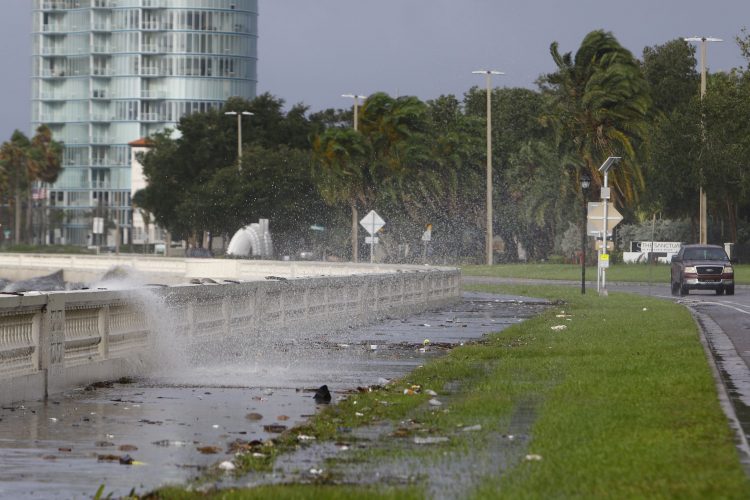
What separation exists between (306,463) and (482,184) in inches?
3894

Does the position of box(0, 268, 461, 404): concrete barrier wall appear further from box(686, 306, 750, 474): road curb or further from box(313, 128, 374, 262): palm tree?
box(313, 128, 374, 262): palm tree

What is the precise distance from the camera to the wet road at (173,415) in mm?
10359

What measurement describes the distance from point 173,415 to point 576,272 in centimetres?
6624

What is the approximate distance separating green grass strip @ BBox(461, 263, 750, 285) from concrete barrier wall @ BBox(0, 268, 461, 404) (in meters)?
41.8

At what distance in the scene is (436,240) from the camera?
109500 millimetres

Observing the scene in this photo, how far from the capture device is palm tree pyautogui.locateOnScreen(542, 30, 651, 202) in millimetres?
83250

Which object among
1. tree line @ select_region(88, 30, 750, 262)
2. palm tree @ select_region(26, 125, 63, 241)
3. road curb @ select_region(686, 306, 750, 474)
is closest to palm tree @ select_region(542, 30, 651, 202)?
tree line @ select_region(88, 30, 750, 262)

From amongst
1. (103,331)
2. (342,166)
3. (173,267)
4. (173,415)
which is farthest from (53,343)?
(342,166)

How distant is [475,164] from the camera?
109 meters

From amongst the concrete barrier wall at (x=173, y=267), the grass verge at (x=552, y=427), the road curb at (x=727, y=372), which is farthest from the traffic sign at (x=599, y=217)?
the grass verge at (x=552, y=427)

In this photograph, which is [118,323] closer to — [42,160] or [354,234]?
[354,234]

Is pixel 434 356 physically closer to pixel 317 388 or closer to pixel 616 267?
pixel 317 388

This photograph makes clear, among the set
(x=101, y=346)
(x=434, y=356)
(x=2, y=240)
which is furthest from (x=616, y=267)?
(x=2, y=240)

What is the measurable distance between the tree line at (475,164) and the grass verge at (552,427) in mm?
61728
